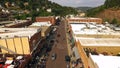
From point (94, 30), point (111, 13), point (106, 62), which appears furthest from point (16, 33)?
point (111, 13)

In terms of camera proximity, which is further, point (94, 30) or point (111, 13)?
point (111, 13)

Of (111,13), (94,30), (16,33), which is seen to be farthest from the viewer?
(111,13)

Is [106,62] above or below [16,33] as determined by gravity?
below

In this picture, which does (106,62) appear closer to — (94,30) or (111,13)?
(94,30)

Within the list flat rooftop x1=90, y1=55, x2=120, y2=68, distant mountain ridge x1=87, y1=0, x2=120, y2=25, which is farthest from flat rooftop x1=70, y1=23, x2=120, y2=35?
distant mountain ridge x1=87, y1=0, x2=120, y2=25

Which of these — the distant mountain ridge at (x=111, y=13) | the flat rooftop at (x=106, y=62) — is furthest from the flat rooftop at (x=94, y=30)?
the distant mountain ridge at (x=111, y=13)

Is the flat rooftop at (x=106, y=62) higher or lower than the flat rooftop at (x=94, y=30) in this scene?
higher

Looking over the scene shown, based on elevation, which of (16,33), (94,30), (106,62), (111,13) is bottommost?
(111,13)

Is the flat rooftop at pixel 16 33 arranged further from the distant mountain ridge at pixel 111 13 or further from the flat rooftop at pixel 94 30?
the distant mountain ridge at pixel 111 13

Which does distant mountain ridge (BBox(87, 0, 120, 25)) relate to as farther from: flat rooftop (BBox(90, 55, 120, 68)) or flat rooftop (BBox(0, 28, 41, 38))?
flat rooftop (BBox(90, 55, 120, 68))

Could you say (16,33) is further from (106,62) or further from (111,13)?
(111,13)

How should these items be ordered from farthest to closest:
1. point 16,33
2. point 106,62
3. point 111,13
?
point 111,13 < point 16,33 < point 106,62

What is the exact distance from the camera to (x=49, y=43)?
227ft

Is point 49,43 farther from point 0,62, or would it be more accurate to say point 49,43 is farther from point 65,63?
point 0,62
